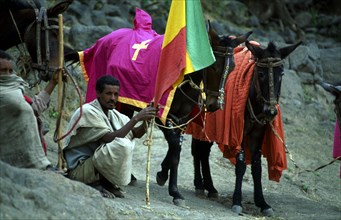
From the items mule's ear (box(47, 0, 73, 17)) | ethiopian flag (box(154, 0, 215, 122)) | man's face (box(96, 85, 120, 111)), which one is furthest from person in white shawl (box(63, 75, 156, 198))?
mule's ear (box(47, 0, 73, 17))

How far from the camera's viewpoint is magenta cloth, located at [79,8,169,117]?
30.3 ft

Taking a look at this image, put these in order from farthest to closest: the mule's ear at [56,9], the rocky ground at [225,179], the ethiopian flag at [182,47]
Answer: the mule's ear at [56,9], the ethiopian flag at [182,47], the rocky ground at [225,179]

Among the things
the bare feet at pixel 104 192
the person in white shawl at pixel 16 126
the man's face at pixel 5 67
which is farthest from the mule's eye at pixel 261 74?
the man's face at pixel 5 67

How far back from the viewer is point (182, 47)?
8.05 metres

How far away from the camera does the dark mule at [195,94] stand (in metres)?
8.84

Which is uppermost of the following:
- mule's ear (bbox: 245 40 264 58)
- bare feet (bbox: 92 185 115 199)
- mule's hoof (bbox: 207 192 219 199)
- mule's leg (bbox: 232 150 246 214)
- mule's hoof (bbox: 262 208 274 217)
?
mule's ear (bbox: 245 40 264 58)

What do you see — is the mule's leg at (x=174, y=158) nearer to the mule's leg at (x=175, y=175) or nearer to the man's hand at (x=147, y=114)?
the mule's leg at (x=175, y=175)

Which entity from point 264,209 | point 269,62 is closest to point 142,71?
point 269,62

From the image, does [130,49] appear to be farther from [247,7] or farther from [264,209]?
[247,7]

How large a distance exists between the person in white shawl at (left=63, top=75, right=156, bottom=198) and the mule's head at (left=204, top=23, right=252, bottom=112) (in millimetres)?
1345

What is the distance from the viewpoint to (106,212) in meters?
6.29

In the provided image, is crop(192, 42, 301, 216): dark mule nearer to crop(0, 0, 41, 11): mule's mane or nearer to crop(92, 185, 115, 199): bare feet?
crop(92, 185, 115, 199): bare feet

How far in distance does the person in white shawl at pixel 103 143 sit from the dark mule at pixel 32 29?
1497 millimetres

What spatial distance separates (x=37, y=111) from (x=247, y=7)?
1461 cm
